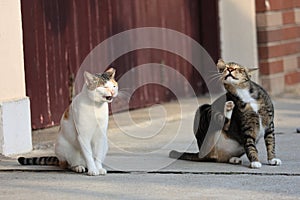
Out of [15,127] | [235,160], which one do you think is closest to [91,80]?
[235,160]

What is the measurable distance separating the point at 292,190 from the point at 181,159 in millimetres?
1482

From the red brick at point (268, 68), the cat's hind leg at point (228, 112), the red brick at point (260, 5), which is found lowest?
the cat's hind leg at point (228, 112)

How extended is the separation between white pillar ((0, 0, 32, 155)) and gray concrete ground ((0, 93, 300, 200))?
185 millimetres

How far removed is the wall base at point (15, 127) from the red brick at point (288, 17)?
4911mm

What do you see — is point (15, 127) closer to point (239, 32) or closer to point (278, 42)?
point (239, 32)

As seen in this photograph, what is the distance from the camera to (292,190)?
598cm

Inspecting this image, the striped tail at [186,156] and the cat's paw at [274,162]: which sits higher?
the striped tail at [186,156]

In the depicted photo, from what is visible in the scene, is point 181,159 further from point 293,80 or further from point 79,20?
point 293,80

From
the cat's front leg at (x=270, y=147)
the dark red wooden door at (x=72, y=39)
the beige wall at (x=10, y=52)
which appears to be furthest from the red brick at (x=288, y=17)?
the cat's front leg at (x=270, y=147)

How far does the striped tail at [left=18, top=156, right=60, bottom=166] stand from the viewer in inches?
280

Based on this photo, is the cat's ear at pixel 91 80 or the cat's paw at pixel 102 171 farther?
the cat's paw at pixel 102 171

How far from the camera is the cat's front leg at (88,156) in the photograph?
661cm

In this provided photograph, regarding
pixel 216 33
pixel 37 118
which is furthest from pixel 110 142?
pixel 216 33

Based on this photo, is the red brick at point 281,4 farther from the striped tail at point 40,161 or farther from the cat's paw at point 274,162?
the striped tail at point 40,161
